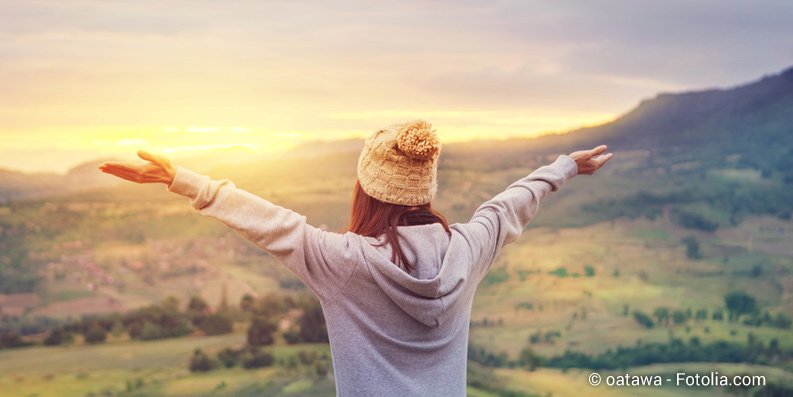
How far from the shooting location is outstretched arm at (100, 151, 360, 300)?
1582 millimetres

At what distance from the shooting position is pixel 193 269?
508 cm

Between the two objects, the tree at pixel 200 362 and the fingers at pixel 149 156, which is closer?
the fingers at pixel 149 156

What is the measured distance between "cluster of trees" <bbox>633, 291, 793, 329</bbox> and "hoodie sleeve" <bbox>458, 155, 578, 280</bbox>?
3.79 meters

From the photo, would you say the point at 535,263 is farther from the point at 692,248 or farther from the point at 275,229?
the point at 275,229

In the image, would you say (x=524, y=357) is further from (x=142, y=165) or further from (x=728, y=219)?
(x=142, y=165)

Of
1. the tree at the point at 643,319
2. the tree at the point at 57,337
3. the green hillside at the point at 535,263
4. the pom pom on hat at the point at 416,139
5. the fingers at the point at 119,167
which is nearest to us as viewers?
the fingers at the point at 119,167

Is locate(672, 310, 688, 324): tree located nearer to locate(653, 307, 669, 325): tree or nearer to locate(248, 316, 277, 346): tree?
locate(653, 307, 669, 325): tree

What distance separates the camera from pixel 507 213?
74.5 inches

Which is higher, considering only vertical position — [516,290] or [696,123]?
[696,123]

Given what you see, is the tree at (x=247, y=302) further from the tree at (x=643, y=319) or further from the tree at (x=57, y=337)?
the tree at (x=643, y=319)

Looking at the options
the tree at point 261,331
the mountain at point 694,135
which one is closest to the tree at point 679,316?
the mountain at point 694,135

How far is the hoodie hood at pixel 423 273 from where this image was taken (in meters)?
1.64

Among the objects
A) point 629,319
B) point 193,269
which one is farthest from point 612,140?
point 193,269

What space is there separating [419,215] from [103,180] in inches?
136
